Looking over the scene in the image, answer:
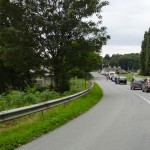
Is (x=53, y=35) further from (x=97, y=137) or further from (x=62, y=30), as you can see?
(x=97, y=137)

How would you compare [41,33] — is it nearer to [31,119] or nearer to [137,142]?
[31,119]

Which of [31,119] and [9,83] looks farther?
[9,83]

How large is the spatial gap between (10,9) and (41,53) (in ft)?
15.9

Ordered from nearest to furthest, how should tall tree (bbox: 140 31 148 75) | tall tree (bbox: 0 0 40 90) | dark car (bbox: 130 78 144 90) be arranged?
tall tree (bbox: 0 0 40 90)
dark car (bbox: 130 78 144 90)
tall tree (bbox: 140 31 148 75)

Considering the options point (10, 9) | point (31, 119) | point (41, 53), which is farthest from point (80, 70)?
point (31, 119)

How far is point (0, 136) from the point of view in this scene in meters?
11.5

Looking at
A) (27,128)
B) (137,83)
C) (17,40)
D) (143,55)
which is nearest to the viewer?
(27,128)

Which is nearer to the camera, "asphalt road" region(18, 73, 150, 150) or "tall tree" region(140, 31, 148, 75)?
"asphalt road" region(18, 73, 150, 150)

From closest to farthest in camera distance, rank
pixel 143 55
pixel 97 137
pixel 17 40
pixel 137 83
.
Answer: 1. pixel 97 137
2. pixel 17 40
3. pixel 137 83
4. pixel 143 55

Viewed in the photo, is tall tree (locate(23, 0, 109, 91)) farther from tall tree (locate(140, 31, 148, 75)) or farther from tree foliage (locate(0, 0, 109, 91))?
tall tree (locate(140, 31, 148, 75))

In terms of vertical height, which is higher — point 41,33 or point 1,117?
point 41,33

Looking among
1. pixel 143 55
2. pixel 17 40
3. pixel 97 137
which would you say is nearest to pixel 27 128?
pixel 97 137

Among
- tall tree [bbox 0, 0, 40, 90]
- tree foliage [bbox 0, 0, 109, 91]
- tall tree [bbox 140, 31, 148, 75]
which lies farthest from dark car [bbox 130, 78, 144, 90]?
tall tree [bbox 140, 31, 148, 75]

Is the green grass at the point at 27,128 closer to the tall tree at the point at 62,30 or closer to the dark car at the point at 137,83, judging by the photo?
the tall tree at the point at 62,30
